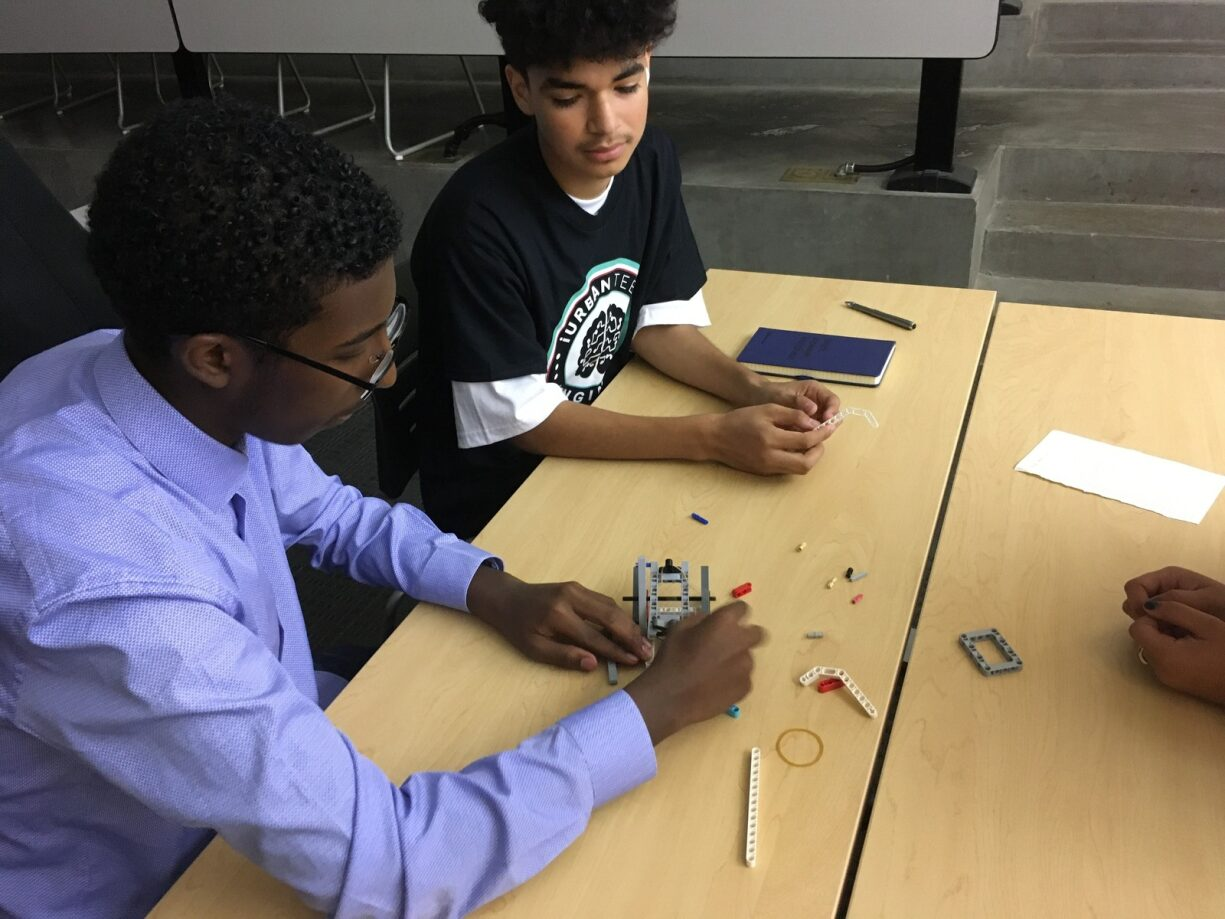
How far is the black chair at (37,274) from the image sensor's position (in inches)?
58.1

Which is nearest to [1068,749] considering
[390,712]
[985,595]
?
[985,595]

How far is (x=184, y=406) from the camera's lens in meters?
0.84

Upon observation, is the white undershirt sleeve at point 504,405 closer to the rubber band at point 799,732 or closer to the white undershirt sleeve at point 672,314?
the white undershirt sleeve at point 672,314

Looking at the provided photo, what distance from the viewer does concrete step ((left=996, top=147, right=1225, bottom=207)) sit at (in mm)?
3244

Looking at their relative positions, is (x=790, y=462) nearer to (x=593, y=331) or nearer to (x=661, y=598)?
(x=661, y=598)

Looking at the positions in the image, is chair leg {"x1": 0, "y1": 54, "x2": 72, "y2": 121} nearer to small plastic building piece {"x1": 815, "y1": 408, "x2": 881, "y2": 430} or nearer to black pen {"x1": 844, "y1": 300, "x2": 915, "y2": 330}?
black pen {"x1": 844, "y1": 300, "x2": 915, "y2": 330}

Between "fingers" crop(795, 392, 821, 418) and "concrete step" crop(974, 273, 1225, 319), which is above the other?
"fingers" crop(795, 392, 821, 418)

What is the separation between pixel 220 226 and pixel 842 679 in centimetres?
70

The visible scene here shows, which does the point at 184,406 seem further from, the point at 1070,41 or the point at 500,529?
the point at 1070,41

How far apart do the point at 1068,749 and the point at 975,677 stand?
111 millimetres

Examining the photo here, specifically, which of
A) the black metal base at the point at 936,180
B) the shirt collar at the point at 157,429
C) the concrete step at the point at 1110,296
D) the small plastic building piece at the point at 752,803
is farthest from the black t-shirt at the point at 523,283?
the concrete step at the point at 1110,296

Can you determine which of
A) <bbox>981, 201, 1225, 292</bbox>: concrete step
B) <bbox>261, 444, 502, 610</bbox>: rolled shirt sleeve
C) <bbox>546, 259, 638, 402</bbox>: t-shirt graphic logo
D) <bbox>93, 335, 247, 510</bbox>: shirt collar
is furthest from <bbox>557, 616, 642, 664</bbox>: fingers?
<bbox>981, 201, 1225, 292</bbox>: concrete step

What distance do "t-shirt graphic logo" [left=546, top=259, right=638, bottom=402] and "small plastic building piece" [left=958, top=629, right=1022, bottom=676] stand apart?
0.77 m

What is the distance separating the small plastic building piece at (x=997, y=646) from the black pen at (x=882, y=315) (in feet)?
2.55
